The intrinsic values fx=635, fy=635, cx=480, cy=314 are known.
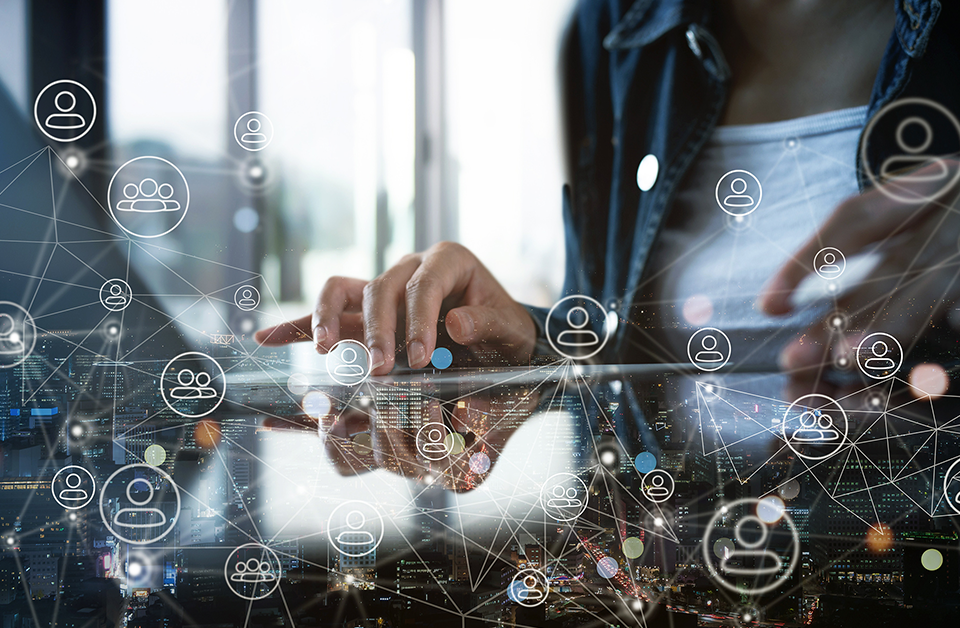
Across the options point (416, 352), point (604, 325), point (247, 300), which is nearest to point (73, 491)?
point (247, 300)

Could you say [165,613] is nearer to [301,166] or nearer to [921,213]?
[301,166]

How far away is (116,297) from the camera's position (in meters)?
1.24

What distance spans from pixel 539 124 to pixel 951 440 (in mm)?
1028

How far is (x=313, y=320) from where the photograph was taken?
4.06ft

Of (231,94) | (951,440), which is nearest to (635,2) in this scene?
(231,94)

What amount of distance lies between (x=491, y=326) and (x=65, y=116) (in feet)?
3.07

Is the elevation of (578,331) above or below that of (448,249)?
below

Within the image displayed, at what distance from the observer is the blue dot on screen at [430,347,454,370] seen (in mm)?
1220

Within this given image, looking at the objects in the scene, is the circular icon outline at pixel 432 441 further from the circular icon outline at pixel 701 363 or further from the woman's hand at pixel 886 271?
the woman's hand at pixel 886 271

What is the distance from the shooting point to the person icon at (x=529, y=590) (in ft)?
4.10

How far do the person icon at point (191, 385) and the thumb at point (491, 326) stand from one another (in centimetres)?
48

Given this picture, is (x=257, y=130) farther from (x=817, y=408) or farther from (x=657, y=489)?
(x=817, y=408)

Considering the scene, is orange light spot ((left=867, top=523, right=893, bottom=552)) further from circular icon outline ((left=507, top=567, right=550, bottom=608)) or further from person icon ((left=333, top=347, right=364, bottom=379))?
person icon ((left=333, top=347, right=364, bottom=379))

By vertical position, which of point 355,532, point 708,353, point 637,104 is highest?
point 637,104
